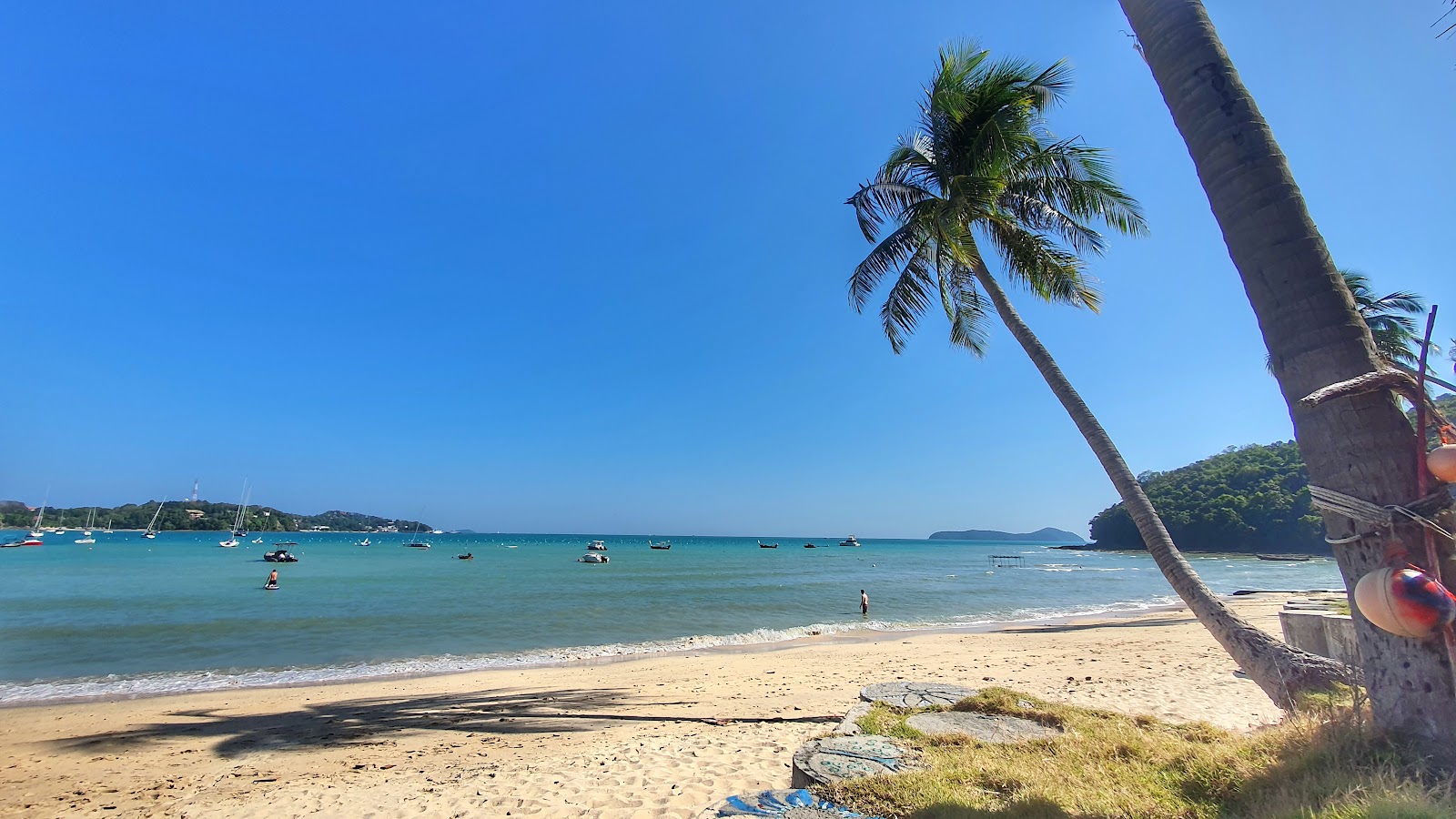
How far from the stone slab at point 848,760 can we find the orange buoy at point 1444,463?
3.10 m

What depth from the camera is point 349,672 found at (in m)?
13.4

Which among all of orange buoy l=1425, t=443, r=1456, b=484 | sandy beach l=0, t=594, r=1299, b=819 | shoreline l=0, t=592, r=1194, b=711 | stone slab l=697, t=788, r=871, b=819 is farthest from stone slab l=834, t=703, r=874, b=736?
shoreline l=0, t=592, r=1194, b=711

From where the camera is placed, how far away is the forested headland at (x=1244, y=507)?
222ft

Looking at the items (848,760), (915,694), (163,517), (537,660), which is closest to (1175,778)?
(848,760)

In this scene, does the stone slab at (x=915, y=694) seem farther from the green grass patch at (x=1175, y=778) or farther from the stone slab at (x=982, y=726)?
the green grass patch at (x=1175, y=778)

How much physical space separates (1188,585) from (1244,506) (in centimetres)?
8974

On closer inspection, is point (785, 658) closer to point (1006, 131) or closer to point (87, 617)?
point (1006, 131)

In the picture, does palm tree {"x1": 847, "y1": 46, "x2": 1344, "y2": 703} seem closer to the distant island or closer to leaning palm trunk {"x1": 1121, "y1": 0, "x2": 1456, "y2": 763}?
leaning palm trunk {"x1": 1121, "y1": 0, "x2": 1456, "y2": 763}

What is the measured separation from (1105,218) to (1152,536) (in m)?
5.19

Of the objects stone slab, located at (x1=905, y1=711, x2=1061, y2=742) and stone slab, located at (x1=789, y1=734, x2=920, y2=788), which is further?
stone slab, located at (x1=905, y1=711, x2=1061, y2=742)

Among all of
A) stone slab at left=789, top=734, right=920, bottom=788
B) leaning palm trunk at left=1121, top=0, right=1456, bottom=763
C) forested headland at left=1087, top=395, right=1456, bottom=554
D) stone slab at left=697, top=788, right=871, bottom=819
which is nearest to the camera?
leaning palm trunk at left=1121, top=0, right=1456, bottom=763

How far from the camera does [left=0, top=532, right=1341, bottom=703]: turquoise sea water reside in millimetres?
13883

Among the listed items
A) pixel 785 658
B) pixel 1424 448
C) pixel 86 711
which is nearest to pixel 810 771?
pixel 1424 448

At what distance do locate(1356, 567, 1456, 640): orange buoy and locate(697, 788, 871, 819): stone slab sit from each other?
2.47 m
